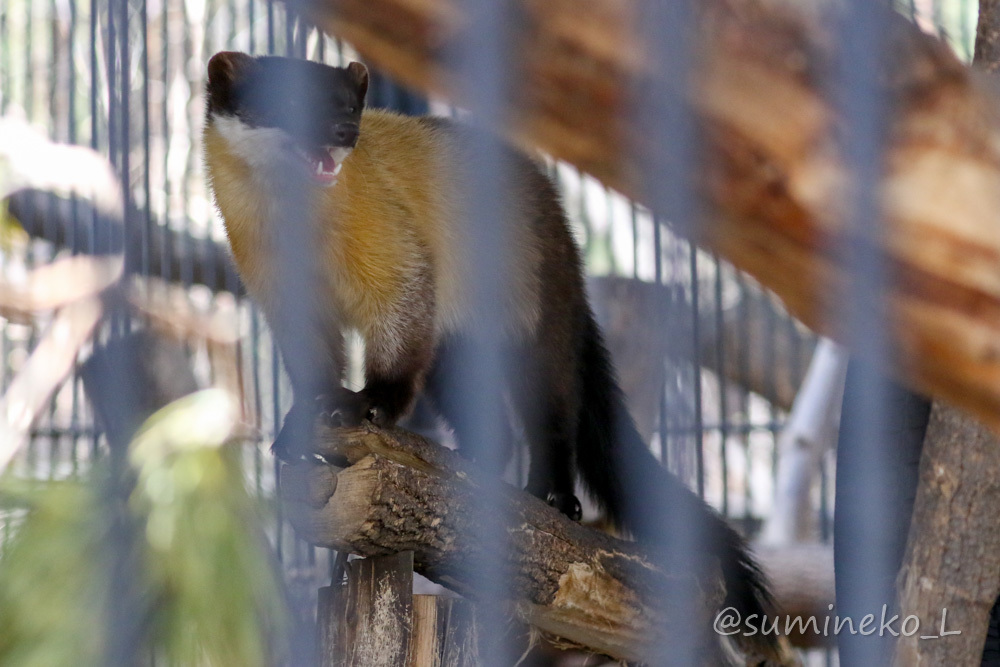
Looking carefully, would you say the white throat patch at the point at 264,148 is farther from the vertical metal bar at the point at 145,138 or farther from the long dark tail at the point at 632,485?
the long dark tail at the point at 632,485

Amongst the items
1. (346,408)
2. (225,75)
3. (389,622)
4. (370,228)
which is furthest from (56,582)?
(225,75)

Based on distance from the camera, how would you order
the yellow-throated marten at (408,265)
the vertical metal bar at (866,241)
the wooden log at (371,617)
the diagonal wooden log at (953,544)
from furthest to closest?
1. the yellow-throated marten at (408,265)
2. the diagonal wooden log at (953,544)
3. the wooden log at (371,617)
4. the vertical metal bar at (866,241)

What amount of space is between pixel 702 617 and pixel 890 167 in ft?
3.17

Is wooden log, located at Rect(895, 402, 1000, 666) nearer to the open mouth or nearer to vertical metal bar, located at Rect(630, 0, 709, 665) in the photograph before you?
vertical metal bar, located at Rect(630, 0, 709, 665)

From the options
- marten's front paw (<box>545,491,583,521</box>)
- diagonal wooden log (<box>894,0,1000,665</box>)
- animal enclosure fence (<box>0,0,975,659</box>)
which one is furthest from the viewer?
animal enclosure fence (<box>0,0,975,659</box>)

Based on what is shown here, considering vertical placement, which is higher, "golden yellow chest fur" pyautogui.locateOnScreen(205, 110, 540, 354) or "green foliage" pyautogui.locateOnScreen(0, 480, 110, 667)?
"golden yellow chest fur" pyautogui.locateOnScreen(205, 110, 540, 354)

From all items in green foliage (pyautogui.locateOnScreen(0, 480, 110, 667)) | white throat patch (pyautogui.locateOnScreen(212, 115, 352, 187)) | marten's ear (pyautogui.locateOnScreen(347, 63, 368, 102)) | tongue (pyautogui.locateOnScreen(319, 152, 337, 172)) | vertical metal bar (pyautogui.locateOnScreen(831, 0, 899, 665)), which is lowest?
green foliage (pyautogui.locateOnScreen(0, 480, 110, 667))

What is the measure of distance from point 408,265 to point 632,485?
69 cm

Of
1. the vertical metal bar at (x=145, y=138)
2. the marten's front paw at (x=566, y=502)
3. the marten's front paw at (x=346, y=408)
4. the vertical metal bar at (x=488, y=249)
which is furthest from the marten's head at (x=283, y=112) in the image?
the marten's front paw at (x=566, y=502)

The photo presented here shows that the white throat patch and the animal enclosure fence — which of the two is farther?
the animal enclosure fence

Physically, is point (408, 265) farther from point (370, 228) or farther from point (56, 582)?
point (56, 582)

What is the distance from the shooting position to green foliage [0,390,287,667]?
1.86 meters

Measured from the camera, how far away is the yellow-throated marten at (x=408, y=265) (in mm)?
1993

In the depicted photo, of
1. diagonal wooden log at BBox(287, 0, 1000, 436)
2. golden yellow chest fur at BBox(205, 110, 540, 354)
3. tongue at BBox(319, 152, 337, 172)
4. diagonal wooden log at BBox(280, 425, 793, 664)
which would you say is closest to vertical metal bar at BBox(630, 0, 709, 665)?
diagonal wooden log at BBox(287, 0, 1000, 436)
